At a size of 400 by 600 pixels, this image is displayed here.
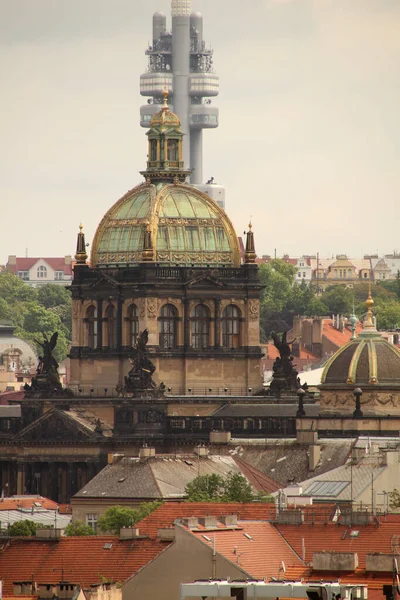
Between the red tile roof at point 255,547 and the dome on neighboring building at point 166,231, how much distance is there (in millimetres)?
79997

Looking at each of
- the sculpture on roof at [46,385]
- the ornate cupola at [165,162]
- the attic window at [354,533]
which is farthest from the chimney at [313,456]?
the attic window at [354,533]

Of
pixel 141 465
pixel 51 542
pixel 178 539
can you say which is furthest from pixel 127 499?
pixel 178 539

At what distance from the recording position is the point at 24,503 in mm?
160000

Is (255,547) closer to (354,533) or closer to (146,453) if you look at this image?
(354,533)

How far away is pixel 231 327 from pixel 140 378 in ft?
33.2

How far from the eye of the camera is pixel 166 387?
192 meters

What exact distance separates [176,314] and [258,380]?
532 cm

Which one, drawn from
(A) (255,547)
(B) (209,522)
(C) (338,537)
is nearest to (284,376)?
(C) (338,537)

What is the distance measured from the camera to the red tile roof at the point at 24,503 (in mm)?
154663

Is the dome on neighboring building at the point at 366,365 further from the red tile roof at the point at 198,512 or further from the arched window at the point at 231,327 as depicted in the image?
the red tile roof at the point at 198,512

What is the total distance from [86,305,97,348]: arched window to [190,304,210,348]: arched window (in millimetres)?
5183

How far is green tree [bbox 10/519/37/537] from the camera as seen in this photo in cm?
12850

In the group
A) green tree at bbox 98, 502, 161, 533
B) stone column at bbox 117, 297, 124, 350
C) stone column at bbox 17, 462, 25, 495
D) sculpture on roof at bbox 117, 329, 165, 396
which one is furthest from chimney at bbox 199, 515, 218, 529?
stone column at bbox 117, 297, 124, 350

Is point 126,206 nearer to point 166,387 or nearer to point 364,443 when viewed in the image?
point 166,387
